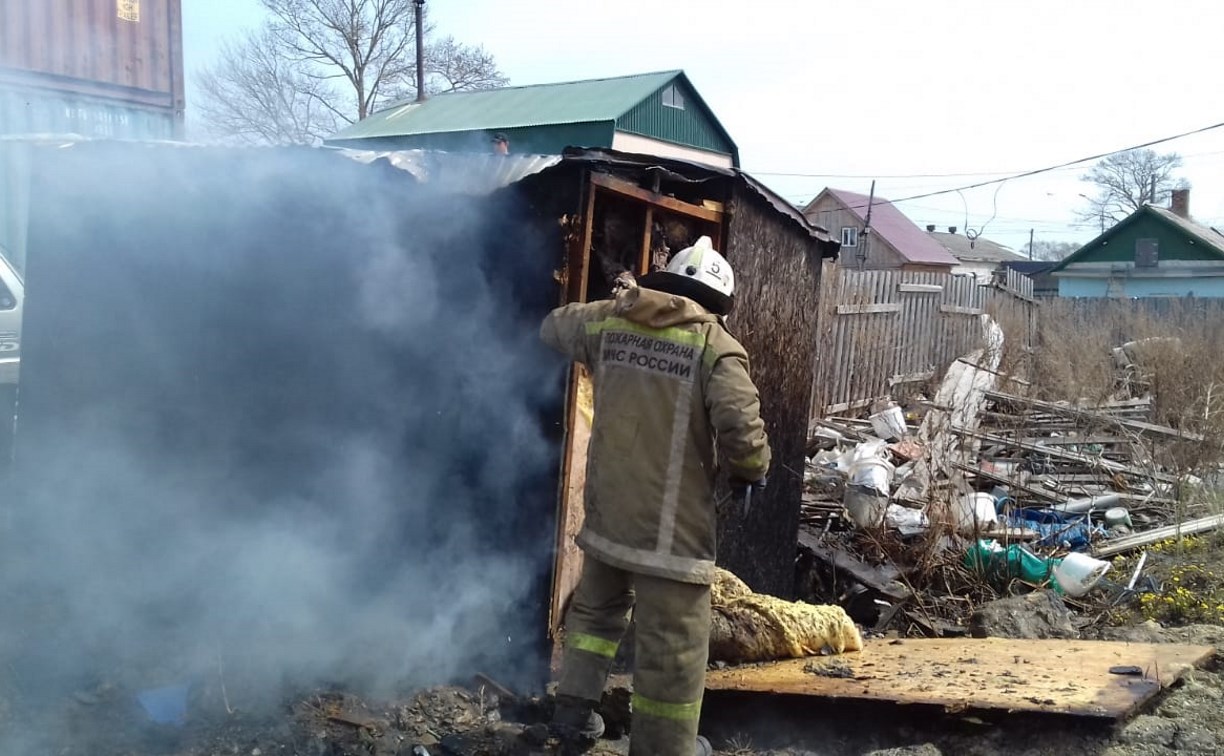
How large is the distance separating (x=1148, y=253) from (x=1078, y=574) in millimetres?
31019

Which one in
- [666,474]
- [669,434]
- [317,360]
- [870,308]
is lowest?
[666,474]

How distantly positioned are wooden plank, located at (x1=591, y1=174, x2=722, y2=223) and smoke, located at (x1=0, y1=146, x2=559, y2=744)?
17.6 inches

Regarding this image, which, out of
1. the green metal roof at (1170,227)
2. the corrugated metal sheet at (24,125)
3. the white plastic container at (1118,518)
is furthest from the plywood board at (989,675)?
the green metal roof at (1170,227)

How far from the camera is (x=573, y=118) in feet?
64.2

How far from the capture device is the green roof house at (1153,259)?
99.0 feet

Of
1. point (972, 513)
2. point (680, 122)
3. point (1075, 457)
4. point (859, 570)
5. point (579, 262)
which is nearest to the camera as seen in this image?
point (579, 262)

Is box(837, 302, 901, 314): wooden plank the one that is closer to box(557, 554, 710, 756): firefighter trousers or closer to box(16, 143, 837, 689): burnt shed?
box(16, 143, 837, 689): burnt shed

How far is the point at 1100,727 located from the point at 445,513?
293cm

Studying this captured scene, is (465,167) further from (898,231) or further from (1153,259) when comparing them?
(898,231)

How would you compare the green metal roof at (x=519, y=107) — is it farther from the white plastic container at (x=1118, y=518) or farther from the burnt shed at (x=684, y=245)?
the burnt shed at (x=684, y=245)

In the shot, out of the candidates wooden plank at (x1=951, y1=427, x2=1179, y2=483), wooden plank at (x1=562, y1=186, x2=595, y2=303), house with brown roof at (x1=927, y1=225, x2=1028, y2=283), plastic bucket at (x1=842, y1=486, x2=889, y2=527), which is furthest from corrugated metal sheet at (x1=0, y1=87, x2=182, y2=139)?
house with brown roof at (x1=927, y1=225, x2=1028, y2=283)

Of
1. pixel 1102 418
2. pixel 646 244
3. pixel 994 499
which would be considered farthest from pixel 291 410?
pixel 1102 418

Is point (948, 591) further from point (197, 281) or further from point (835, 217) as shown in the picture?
point (835, 217)

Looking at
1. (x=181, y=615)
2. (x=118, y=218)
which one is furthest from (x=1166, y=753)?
(x=118, y=218)
